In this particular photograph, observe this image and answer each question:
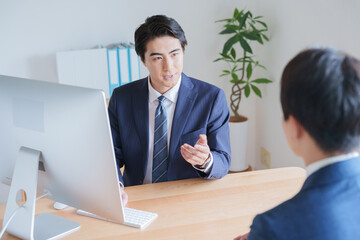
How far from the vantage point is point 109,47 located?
3020mm

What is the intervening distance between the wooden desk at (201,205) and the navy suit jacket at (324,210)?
0.47 meters

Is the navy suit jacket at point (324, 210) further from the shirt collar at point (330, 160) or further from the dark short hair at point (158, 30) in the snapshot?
the dark short hair at point (158, 30)

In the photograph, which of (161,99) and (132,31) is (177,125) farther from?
(132,31)

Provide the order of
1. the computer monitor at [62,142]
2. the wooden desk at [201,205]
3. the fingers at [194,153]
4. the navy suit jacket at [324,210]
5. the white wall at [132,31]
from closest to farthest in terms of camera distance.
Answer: the navy suit jacket at [324,210] → the computer monitor at [62,142] → the wooden desk at [201,205] → the fingers at [194,153] → the white wall at [132,31]

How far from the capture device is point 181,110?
1680mm

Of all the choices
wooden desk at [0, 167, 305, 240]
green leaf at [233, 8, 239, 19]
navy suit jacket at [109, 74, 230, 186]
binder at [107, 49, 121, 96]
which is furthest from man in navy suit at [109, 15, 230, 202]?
green leaf at [233, 8, 239, 19]

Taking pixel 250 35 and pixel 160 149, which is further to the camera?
pixel 250 35

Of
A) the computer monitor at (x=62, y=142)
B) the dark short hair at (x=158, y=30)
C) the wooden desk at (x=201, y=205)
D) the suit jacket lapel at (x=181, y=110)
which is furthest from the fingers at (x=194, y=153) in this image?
the dark short hair at (x=158, y=30)

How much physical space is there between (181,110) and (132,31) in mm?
1550

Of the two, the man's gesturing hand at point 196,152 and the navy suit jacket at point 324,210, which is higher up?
the navy suit jacket at point 324,210

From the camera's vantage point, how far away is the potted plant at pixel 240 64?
291cm

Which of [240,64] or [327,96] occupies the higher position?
[327,96]

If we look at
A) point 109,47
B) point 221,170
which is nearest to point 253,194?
point 221,170

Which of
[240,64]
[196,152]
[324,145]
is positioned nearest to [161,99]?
[196,152]
